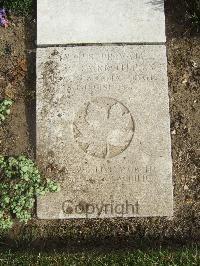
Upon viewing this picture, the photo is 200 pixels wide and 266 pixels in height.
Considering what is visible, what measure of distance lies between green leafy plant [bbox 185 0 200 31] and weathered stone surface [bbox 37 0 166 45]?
1.14ft

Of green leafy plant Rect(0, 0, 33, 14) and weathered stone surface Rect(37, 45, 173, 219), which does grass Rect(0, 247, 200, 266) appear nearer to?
weathered stone surface Rect(37, 45, 173, 219)

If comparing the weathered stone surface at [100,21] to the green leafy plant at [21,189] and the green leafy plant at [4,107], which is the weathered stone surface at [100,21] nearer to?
the green leafy plant at [4,107]

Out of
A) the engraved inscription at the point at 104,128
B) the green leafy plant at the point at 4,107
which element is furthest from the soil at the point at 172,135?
the engraved inscription at the point at 104,128

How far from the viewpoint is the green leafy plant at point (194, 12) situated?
525 cm

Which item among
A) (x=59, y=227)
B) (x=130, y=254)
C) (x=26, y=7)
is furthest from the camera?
(x=26, y=7)

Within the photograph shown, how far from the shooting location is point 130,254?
457 centimetres

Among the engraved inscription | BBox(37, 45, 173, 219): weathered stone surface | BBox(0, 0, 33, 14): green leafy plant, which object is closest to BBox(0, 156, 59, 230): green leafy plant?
BBox(37, 45, 173, 219): weathered stone surface

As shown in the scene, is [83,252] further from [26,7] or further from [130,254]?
[26,7]

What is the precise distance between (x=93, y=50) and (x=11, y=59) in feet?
2.96

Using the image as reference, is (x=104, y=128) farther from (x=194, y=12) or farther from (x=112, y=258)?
(x=194, y=12)

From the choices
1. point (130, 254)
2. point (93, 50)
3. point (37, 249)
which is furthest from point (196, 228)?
point (93, 50)

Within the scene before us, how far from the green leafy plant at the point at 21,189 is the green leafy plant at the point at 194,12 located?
2.24m

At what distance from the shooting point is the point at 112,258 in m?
4.55

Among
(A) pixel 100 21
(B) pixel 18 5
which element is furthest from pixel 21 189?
(B) pixel 18 5
